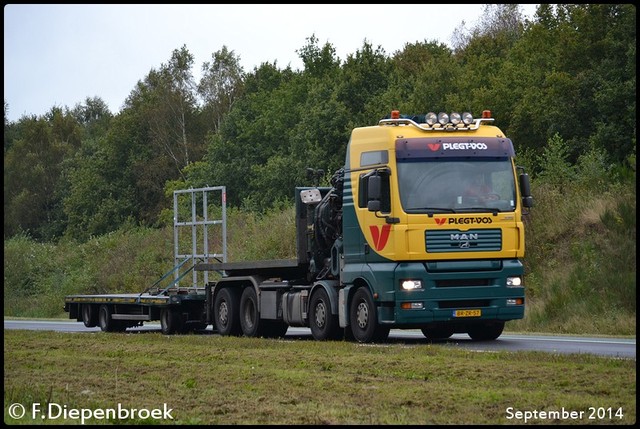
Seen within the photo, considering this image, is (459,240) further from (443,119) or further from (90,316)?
(90,316)

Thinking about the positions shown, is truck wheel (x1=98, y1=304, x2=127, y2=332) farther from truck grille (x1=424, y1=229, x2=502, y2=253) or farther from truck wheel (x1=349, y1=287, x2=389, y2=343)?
truck grille (x1=424, y1=229, x2=502, y2=253)

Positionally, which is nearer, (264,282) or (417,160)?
(417,160)

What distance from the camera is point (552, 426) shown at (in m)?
10.4

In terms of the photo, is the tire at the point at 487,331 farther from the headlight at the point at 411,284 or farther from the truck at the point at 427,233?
the headlight at the point at 411,284

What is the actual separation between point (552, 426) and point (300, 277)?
14775 millimetres

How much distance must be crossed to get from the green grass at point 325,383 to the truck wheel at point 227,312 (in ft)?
18.6

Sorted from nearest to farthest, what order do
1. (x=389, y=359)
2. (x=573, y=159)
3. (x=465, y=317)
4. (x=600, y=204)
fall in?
(x=389, y=359)
(x=465, y=317)
(x=600, y=204)
(x=573, y=159)

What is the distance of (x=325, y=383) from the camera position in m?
14.1

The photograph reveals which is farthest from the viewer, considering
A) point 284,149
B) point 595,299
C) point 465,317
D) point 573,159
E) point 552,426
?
point 284,149

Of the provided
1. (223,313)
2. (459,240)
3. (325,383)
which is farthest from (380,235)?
(325,383)

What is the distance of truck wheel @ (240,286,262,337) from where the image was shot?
25.5m

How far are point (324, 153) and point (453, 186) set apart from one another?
146ft

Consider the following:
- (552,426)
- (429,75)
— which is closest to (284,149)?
(429,75)

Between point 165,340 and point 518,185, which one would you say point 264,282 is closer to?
point 165,340
